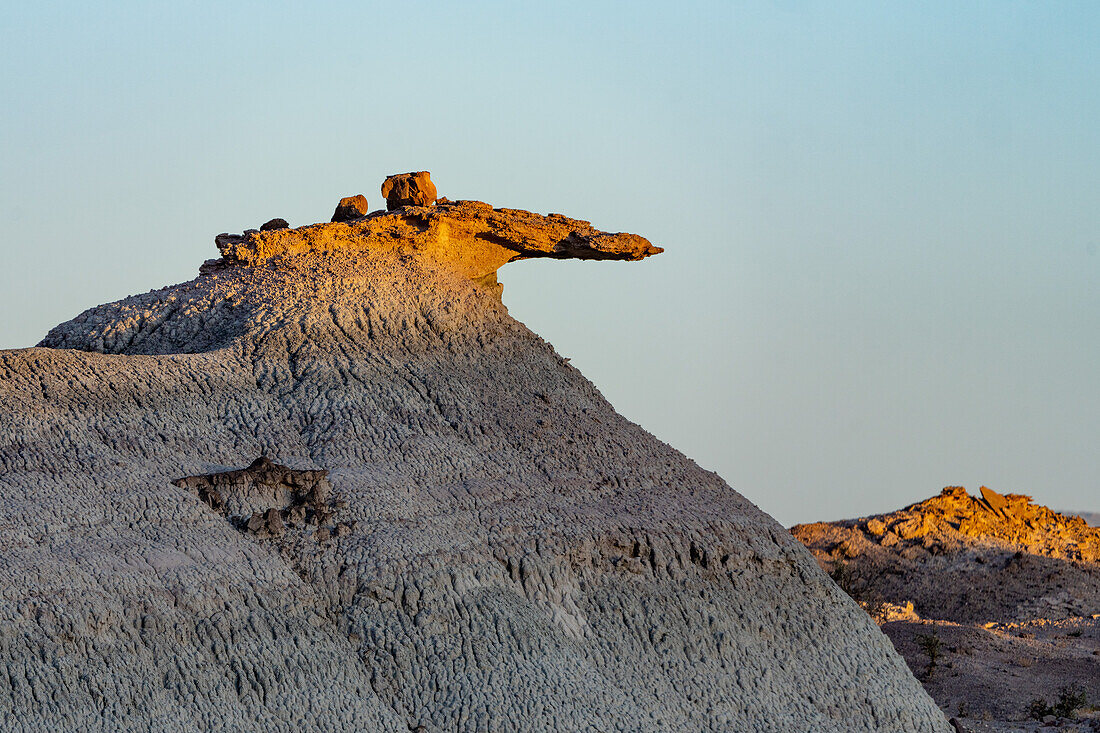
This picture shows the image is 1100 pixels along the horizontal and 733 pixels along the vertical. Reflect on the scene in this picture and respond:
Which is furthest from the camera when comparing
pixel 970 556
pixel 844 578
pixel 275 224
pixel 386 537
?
pixel 970 556

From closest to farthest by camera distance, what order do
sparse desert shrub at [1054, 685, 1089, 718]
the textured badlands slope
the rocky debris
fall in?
the textured badlands slope
the rocky debris
sparse desert shrub at [1054, 685, 1089, 718]

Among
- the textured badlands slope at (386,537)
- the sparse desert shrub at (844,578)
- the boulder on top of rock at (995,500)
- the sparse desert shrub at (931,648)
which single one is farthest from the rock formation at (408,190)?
the boulder on top of rock at (995,500)

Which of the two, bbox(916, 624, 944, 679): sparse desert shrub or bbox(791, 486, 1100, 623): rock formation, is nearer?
bbox(916, 624, 944, 679): sparse desert shrub

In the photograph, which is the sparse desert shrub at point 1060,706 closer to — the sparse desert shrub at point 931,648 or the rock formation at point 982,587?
the rock formation at point 982,587

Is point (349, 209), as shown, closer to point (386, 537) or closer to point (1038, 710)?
point (386, 537)

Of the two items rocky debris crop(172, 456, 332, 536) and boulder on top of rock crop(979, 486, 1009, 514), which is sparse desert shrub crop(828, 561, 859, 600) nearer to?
boulder on top of rock crop(979, 486, 1009, 514)

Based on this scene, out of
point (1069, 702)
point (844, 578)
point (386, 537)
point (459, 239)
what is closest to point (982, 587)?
point (844, 578)

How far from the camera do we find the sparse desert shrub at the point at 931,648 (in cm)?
1769

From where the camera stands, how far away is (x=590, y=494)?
10.6m

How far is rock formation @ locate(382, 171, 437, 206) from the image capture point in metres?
13.0

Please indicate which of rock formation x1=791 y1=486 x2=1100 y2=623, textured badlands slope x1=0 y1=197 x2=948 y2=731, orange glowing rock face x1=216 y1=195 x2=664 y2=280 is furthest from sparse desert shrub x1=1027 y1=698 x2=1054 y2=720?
rock formation x1=791 y1=486 x2=1100 y2=623

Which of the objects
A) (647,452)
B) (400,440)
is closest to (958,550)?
(647,452)

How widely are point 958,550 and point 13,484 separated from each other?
20.9 m

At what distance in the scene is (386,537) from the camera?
9227 mm
